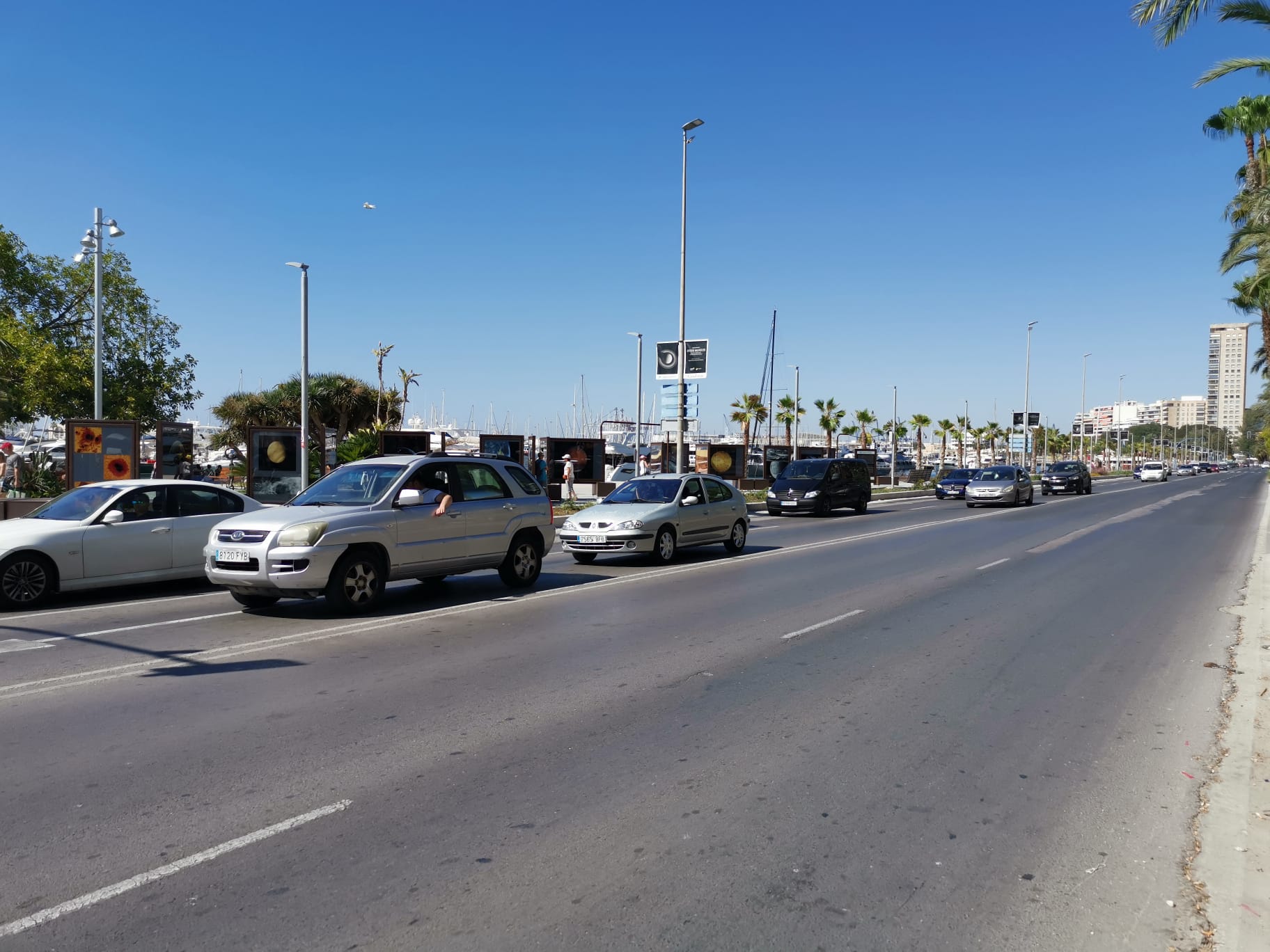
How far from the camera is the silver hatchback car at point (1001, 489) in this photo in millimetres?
35812

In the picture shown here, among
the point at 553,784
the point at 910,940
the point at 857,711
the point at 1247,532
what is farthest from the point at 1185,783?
the point at 1247,532

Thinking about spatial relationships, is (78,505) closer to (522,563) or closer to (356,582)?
(356,582)

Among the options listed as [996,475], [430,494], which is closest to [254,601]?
[430,494]

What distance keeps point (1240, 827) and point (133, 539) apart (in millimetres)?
11646

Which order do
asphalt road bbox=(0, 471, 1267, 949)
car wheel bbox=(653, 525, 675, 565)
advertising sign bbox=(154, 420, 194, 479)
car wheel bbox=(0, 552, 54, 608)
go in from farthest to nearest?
advertising sign bbox=(154, 420, 194, 479), car wheel bbox=(653, 525, 675, 565), car wheel bbox=(0, 552, 54, 608), asphalt road bbox=(0, 471, 1267, 949)

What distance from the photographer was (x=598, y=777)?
518cm

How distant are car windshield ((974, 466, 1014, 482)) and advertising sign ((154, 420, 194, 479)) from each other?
2839 cm

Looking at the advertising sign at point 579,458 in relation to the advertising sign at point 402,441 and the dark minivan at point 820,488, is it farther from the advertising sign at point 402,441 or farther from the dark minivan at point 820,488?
the dark minivan at point 820,488

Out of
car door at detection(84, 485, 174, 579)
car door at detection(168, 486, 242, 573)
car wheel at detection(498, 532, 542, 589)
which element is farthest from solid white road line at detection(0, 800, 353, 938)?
car door at detection(168, 486, 242, 573)

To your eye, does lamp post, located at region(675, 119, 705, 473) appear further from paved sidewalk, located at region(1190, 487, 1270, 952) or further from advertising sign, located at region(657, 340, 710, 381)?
paved sidewalk, located at region(1190, 487, 1270, 952)

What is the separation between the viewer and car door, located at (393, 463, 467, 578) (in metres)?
10.8

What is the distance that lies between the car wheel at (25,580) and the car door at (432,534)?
13.5 ft

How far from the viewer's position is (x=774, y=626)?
995 cm

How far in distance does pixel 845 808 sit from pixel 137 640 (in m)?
7.20
